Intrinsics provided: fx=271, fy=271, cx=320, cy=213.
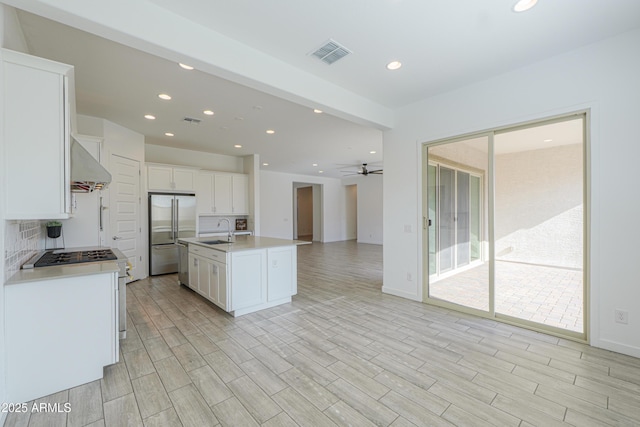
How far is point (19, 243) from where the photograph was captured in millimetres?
2369

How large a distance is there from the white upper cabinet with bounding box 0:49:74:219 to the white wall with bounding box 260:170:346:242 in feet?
25.8

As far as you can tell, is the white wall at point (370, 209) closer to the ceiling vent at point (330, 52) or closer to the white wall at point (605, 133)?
the white wall at point (605, 133)

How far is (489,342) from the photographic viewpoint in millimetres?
2732

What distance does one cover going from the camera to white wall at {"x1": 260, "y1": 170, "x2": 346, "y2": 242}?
1004 centimetres

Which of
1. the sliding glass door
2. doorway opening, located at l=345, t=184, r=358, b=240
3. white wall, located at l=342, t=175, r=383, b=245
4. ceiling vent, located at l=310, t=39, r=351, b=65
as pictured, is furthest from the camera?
doorway opening, located at l=345, t=184, r=358, b=240

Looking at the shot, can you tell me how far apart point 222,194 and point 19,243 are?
4.57 meters

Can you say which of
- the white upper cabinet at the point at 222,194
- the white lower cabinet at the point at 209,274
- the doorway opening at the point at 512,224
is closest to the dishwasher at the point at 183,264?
the white lower cabinet at the point at 209,274

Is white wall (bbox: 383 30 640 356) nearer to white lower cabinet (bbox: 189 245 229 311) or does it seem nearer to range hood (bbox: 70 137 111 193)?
white lower cabinet (bbox: 189 245 229 311)

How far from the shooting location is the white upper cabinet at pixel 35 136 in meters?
1.84

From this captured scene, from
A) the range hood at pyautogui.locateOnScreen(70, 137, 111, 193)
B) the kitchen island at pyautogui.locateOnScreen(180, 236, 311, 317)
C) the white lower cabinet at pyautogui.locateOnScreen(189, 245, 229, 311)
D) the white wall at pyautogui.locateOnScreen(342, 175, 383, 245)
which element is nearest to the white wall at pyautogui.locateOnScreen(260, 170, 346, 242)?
the white wall at pyautogui.locateOnScreen(342, 175, 383, 245)

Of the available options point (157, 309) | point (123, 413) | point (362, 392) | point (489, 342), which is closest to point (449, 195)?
point (489, 342)

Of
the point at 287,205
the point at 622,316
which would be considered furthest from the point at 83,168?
the point at 287,205

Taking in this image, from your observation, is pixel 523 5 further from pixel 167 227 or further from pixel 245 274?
pixel 167 227

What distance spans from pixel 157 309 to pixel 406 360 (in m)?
3.25
